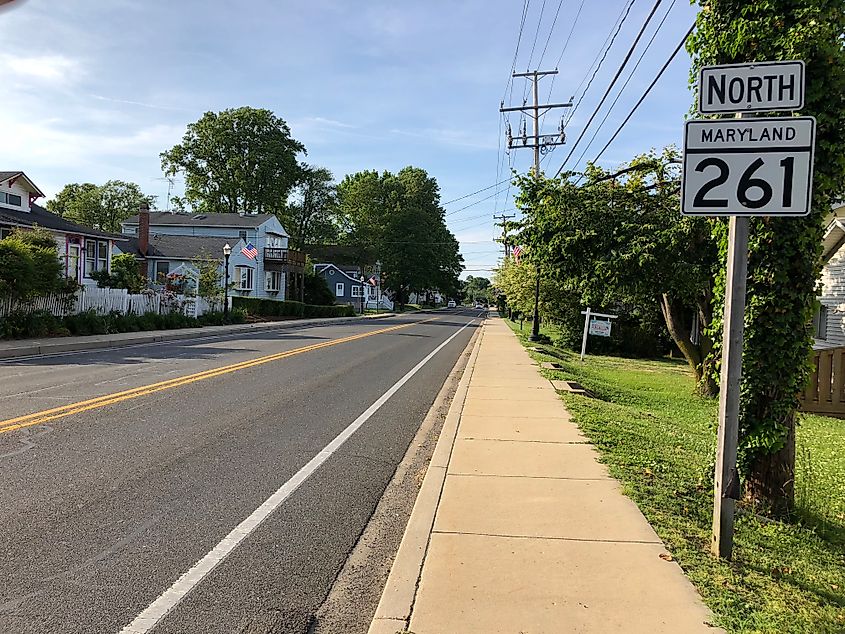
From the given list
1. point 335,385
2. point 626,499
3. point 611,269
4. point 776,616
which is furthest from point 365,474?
point 611,269

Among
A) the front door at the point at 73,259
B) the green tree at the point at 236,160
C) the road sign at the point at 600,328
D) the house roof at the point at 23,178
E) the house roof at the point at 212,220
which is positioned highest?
the green tree at the point at 236,160

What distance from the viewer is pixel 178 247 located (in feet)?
163

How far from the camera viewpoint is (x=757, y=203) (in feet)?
13.9

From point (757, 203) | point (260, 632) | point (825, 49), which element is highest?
point (825, 49)

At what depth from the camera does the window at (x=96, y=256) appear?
1423 inches

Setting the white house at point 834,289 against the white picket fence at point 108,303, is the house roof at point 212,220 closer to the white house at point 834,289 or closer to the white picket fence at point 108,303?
the white picket fence at point 108,303

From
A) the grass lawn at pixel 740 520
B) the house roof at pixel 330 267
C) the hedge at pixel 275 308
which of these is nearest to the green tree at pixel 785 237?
the grass lawn at pixel 740 520

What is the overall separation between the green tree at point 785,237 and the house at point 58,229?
96.2ft

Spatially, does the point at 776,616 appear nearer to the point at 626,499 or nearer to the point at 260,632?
the point at 626,499

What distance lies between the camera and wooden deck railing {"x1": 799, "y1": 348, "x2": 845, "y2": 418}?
12.7 m

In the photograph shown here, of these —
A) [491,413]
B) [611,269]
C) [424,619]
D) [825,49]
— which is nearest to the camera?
[424,619]

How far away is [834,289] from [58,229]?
31.1 meters

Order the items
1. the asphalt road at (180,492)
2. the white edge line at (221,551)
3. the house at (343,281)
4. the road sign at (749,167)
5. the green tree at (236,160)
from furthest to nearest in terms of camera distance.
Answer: the house at (343,281) → the green tree at (236,160) → the road sign at (749,167) → the asphalt road at (180,492) → the white edge line at (221,551)

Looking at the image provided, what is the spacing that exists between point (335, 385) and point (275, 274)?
A: 48.0 m
